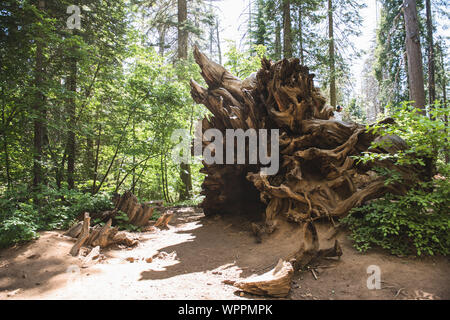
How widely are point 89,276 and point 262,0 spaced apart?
48.7ft

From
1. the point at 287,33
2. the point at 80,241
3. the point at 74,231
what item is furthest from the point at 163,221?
the point at 287,33

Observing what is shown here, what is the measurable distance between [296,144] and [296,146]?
0.06 meters

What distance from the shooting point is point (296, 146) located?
19.3 ft

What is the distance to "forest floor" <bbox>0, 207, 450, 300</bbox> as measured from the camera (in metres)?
2.98

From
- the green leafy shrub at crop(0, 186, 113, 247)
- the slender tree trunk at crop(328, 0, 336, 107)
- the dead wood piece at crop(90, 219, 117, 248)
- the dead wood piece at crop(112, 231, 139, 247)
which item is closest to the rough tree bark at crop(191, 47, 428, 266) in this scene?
the dead wood piece at crop(112, 231, 139, 247)

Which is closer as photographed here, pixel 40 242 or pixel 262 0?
pixel 40 242

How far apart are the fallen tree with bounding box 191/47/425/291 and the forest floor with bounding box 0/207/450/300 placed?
687mm

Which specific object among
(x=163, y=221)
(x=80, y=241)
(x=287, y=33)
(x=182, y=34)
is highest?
(x=182, y=34)

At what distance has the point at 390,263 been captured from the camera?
345 centimetres

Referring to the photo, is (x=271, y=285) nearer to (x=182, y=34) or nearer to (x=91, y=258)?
(x=91, y=258)

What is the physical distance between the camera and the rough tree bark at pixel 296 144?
508 centimetres

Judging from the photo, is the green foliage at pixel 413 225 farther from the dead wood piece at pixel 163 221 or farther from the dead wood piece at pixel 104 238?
the dead wood piece at pixel 163 221

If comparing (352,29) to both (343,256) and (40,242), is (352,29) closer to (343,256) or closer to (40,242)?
(343,256)
